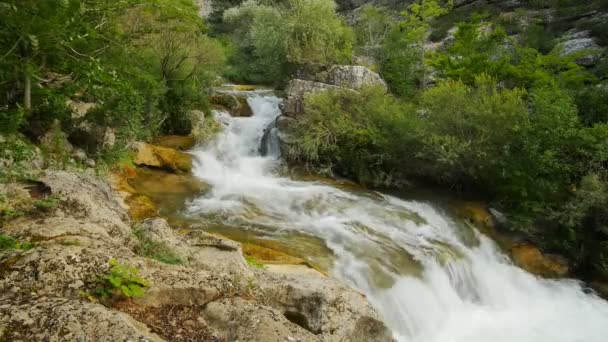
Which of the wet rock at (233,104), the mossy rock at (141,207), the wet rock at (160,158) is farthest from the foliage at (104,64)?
the mossy rock at (141,207)

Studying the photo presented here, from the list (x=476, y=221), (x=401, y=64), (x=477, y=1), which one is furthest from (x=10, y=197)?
(x=477, y=1)

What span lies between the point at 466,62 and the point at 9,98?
16.4 m

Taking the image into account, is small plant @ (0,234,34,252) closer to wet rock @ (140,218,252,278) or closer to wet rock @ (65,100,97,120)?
wet rock @ (140,218,252,278)

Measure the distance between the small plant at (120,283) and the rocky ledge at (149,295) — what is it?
0.17 feet

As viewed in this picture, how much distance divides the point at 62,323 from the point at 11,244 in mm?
1487

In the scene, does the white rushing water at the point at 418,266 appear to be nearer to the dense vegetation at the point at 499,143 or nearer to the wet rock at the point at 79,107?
the dense vegetation at the point at 499,143

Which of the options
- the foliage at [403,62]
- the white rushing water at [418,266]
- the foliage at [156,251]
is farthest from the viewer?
the foliage at [403,62]

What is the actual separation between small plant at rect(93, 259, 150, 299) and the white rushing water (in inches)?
192

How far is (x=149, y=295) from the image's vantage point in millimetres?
3283

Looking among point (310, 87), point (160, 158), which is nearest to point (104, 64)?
point (160, 158)

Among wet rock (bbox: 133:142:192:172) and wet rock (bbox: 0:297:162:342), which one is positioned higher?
wet rock (bbox: 0:297:162:342)

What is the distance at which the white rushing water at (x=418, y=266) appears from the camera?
788 cm

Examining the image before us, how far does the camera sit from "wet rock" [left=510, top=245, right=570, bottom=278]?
426 inches

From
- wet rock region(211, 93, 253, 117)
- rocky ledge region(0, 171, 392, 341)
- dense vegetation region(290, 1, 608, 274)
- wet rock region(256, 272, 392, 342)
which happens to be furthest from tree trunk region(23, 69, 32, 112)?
wet rock region(211, 93, 253, 117)
